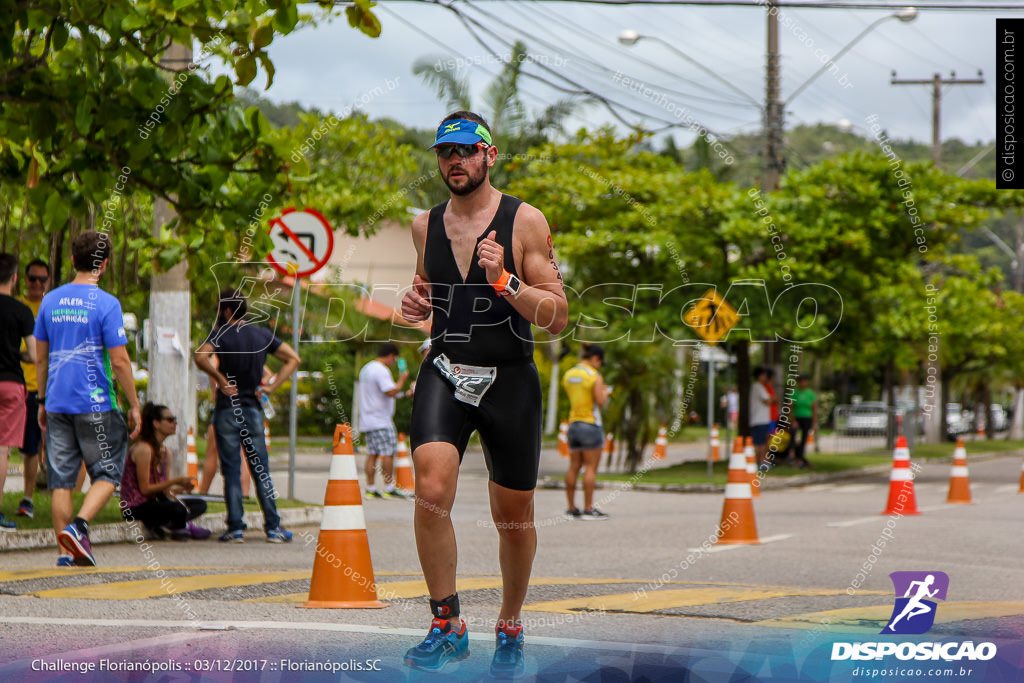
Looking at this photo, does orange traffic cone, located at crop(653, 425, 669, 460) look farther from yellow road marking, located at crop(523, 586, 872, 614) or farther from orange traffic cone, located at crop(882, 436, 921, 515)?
yellow road marking, located at crop(523, 586, 872, 614)

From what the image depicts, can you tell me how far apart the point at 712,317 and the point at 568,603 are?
13200mm

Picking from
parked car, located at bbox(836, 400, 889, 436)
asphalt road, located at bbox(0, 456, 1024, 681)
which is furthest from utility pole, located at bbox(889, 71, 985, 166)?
asphalt road, located at bbox(0, 456, 1024, 681)

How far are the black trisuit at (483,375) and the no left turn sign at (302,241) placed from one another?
6.98 m

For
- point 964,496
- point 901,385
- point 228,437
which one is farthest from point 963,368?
point 228,437

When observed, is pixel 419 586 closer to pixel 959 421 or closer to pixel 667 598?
pixel 667 598

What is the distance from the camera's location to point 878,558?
884 cm

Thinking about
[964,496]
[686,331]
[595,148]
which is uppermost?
[595,148]

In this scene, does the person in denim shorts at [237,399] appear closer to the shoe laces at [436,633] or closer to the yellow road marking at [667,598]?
the yellow road marking at [667,598]

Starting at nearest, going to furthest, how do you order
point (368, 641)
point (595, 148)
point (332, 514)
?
point (368, 641)
point (332, 514)
point (595, 148)

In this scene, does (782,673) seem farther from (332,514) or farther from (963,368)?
(963,368)

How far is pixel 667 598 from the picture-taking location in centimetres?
636

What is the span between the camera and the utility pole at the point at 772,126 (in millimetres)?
19562

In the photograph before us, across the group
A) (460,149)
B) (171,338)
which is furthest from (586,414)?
(460,149)

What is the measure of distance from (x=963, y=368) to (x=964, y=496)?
33.2 metres
